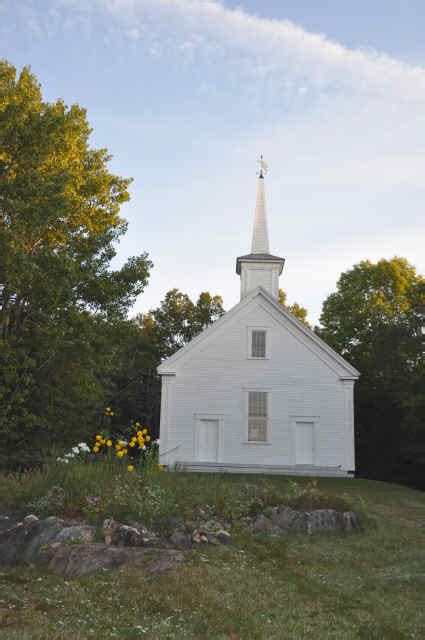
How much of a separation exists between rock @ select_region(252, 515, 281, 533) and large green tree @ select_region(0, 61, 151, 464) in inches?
432

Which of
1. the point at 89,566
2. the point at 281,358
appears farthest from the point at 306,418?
the point at 89,566

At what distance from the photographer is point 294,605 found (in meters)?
6.57

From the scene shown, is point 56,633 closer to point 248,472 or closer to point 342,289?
point 248,472

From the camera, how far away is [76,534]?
839cm

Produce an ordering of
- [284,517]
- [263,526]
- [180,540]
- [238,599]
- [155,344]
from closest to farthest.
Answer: [238,599]
[180,540]
[263,526]
[284,517]
[155,344]

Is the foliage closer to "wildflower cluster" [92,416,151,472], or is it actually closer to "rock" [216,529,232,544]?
"wildflower cluster" [92,416,151,472]

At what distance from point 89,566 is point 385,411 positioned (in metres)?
30.4

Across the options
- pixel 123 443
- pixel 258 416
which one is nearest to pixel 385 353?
pixel 258 416

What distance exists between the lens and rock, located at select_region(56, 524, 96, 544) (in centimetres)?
822

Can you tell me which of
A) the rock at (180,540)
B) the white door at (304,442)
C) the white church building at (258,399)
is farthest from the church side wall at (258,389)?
the rock at (180,540)

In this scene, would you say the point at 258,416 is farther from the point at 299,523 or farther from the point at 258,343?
the point at 299,523

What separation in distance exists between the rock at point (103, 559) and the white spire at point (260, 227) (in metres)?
23.2

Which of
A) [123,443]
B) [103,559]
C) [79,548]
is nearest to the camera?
[103,559]

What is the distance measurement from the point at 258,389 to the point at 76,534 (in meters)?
17.3
